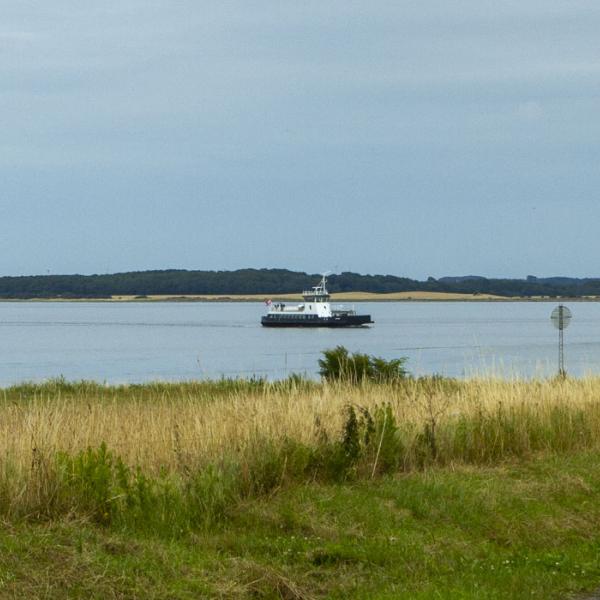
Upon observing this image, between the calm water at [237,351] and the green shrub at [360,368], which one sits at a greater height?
the green shrub at [360,368]

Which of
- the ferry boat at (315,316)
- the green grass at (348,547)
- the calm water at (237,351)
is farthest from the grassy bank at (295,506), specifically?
the ferry boat at (315,316)

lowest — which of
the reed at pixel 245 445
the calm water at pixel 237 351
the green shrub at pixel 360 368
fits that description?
the calm water at pixel 237 351

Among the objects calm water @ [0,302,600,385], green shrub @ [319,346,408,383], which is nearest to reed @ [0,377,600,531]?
green shrub @ [319,346,408,383]

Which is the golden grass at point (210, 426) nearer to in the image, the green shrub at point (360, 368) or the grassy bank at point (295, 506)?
the grassy bank at point (295, 506)

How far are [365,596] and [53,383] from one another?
2520cm

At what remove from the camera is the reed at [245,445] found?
364 inches

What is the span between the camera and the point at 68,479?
366 inches

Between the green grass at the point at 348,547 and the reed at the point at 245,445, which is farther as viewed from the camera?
the reed at the point at 245,445

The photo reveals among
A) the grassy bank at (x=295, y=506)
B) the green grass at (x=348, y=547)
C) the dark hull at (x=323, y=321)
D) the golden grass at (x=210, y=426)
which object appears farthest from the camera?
the dark hull at (x=323, y=321)

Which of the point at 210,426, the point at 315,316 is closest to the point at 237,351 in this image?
the point at 315,316

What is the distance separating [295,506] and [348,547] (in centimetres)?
120

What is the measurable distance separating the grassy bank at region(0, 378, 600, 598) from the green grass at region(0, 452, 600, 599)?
2 centimetres

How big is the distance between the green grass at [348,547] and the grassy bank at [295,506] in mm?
20

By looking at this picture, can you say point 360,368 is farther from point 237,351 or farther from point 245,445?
point 237,351
